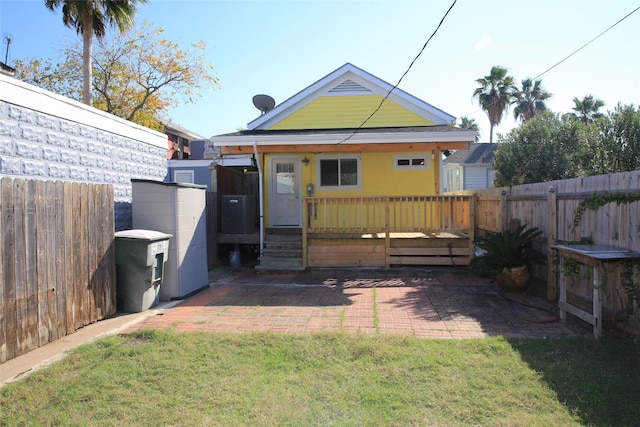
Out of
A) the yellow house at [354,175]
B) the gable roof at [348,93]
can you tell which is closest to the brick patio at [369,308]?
the yellow house at [354,175]

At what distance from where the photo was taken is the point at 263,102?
12625 millimetres

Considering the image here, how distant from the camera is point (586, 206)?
4.97 meters

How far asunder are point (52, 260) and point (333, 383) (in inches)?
136

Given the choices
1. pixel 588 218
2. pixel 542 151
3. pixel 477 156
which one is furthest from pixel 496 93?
pixel 588 218

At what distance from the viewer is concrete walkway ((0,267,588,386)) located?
14.8 feet

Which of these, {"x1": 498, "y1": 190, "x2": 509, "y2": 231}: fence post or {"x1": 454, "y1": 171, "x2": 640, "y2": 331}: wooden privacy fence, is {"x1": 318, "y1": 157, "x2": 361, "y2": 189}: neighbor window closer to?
{"x1": 498, "y1": 190, "x2": 509, "y2": 231}: fence post

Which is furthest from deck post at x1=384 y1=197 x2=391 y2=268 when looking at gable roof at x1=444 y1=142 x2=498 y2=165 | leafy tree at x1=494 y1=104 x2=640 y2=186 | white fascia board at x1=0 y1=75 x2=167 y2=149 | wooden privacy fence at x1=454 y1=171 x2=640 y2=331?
gable roof at x1=444 y1=142 x2=498 y2=165

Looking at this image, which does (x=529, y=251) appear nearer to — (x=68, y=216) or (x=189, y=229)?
(x=189, y=229)

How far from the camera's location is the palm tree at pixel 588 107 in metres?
26.9

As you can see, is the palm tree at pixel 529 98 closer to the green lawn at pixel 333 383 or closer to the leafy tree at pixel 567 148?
the leafy tree at pixel 567 148

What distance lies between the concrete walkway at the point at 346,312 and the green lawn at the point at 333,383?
0.40 meters

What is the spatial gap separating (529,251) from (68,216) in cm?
678

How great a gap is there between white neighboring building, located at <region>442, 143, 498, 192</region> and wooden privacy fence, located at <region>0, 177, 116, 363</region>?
21795 millimetres

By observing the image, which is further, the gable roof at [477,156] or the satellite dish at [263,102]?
the gable roof at [477,156]
